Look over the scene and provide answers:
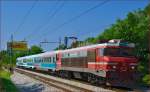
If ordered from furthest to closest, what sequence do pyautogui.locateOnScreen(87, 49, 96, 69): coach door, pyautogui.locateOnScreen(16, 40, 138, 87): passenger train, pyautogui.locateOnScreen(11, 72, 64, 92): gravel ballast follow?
1. pyautogui.locateOnScreen(87, 49, 96, 69): coach door
2. pyautogui.locateOnScreen(11, 72, 64, 92): gravel ballast
3. pyautogui.locateOnScreen(16, 40, 138, 87): passenger train

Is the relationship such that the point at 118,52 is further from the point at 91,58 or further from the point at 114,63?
the point at 91,58

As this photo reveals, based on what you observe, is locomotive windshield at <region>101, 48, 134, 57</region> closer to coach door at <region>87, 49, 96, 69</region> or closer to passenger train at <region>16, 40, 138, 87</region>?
passenger train at <region>16, 40, 138, 87</region>

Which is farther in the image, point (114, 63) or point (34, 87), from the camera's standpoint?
point (34, 87)

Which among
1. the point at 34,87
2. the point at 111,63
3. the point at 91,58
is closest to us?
the point at 111,63

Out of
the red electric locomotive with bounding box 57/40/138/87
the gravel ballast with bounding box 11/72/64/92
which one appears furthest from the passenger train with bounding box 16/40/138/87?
the gravel ballast with bounding box 11/72/64/92

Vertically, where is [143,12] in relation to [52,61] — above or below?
above

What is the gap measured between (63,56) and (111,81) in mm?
14964

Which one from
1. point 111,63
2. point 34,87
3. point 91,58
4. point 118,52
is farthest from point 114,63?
point 34,87

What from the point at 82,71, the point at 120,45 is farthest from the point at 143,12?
the point at 120,45

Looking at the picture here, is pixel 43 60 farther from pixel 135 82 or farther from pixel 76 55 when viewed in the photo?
pixel 135 82

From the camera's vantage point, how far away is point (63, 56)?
3847cm

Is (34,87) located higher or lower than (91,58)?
lower

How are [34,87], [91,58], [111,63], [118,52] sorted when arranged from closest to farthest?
[111,63] < [118,52] < [91,58] < [34,87]

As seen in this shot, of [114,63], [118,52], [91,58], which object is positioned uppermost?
[118,52]
